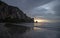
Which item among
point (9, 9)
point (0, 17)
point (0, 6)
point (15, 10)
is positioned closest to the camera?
point (0, 17)

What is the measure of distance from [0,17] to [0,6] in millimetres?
17196

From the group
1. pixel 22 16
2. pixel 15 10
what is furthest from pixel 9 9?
pixel 22 16

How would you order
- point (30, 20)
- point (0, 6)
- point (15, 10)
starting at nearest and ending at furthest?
point (0, 6), point (15, 10), point (30, 20)

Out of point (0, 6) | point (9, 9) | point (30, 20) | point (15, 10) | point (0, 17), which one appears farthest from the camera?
point (30, 20)

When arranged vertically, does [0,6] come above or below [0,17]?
above

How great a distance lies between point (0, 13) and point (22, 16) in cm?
4894

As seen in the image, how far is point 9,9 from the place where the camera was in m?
146

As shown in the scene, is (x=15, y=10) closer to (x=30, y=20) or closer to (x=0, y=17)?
(x=30, y=20)

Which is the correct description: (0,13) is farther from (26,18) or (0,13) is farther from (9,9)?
(26,18)

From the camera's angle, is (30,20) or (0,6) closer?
(0,6)

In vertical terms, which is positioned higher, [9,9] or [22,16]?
[9,9]

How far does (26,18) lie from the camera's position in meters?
167

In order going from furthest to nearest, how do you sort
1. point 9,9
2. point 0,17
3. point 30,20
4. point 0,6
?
point 30,20 < point 9,9 < point 0,6 < point 0,17

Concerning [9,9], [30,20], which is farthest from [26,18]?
[9,9]
